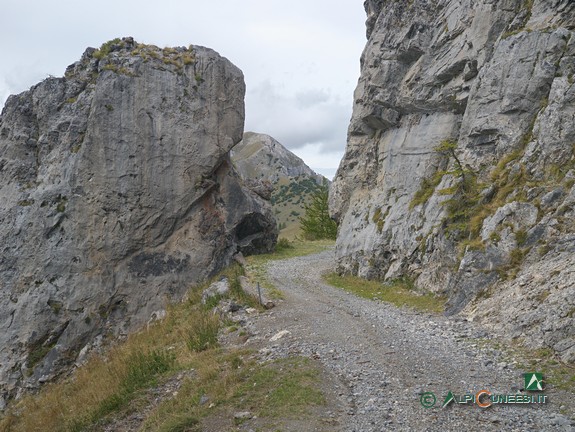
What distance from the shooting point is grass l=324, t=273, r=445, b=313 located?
58.8 feet

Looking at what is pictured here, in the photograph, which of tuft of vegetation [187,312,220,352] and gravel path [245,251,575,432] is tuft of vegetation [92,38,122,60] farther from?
gravel path [245,251,575,432]

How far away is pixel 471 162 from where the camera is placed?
21.8m

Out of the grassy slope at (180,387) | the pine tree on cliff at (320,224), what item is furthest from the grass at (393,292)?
the pine tree on cliff at (320,224)

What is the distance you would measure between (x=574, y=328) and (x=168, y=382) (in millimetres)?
11237

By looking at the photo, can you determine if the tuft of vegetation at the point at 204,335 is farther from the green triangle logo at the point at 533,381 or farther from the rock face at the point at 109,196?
the green triangle logo at the point at 533,381

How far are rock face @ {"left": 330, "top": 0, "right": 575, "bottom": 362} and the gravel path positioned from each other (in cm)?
160

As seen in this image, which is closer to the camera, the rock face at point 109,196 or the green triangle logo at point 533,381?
the green triangle logo at point 533,381

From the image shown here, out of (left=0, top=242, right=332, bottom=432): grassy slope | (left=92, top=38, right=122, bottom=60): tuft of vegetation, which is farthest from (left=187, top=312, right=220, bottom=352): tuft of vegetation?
(left=92, top=38, right=122, bottom=60): tuft of vegetation

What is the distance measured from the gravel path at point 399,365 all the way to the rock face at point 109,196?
34.5 feet

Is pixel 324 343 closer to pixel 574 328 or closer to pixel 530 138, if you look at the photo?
pixel 574 328

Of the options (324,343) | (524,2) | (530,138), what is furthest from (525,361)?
(524,2)

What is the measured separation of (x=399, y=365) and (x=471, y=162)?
44.9 ft

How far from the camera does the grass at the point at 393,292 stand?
17922 mm

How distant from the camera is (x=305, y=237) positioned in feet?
195
